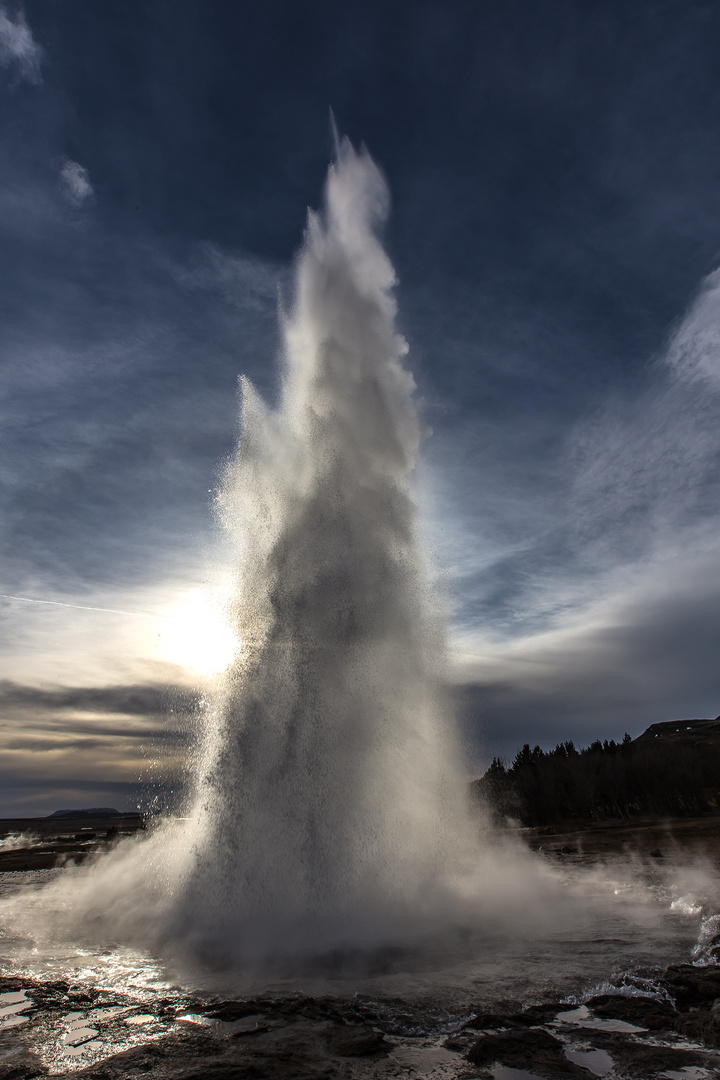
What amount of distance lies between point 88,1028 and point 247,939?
4.24 m

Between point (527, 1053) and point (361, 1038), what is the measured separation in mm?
2030

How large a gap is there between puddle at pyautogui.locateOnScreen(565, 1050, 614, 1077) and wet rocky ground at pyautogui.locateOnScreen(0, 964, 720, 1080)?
0.02 metres

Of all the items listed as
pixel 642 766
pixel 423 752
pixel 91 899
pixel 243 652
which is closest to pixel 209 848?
pixel 243 652

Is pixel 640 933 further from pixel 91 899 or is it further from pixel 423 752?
pixel 91 899

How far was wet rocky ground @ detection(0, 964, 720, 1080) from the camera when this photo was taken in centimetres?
653

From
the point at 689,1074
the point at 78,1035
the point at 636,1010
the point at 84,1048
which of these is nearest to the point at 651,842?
the point at 636,1010

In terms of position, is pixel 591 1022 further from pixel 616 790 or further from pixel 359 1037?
pixel 616 790

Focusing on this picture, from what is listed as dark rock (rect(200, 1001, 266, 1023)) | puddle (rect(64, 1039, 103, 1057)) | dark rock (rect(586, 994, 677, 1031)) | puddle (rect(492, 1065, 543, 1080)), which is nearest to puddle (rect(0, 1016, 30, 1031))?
puddle (rect(64, 1039, 103, 1057))

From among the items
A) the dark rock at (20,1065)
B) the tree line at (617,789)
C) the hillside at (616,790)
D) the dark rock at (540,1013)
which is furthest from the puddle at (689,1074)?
the tree line at (617,789)

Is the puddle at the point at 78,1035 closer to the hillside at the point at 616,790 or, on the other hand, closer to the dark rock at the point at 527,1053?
the dark rock at the point at 527,1053

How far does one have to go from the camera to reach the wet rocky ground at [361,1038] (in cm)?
653

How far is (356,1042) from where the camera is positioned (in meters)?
7.25

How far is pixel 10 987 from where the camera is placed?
34.5 ft

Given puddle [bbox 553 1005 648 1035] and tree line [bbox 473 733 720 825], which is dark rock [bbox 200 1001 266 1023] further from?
tree line [bbox 473 733 720 825]
